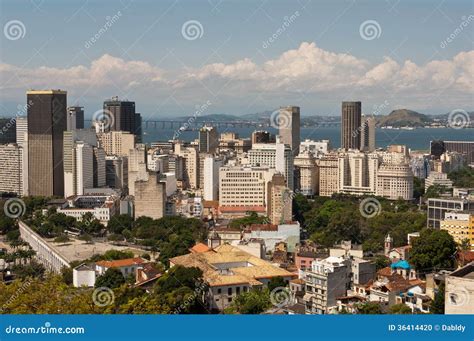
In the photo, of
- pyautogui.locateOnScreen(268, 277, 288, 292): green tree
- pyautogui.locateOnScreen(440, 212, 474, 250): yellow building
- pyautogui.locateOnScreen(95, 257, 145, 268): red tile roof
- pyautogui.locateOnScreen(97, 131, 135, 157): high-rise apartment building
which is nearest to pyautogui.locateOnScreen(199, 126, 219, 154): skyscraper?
pyautogui.locateOnScreen(97, 131, 135, 157): high-rise apartment building

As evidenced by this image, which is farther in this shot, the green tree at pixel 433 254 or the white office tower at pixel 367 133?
the white office tower at pixel 367 133

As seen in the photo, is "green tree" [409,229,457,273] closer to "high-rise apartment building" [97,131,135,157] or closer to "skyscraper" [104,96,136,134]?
"high-rise apartment building" [97,131,135,157]

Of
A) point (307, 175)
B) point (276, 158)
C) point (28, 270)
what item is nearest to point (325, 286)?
point (28, 270)

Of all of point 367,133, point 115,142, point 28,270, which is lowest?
point 28,270

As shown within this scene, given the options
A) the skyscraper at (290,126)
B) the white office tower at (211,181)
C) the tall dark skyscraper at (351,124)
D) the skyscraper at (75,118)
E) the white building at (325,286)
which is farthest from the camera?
the tall dark skyscraper at (351,124)

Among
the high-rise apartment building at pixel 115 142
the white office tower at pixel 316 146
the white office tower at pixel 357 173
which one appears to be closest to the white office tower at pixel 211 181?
the white office tower at pixel 357 173

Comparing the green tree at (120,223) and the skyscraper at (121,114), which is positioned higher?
the skyscraper at (121,114)

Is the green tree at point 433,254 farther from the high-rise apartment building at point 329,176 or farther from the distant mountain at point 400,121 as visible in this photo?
the distant mountain at point 400,121

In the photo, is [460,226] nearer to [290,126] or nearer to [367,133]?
[290,126]
